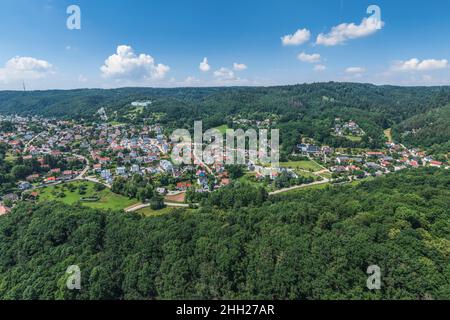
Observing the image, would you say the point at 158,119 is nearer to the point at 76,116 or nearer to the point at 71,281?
the point at 76,116

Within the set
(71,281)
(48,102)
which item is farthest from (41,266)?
(48,102)

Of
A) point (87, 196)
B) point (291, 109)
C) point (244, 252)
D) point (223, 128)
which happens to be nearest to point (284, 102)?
point (291, 109)

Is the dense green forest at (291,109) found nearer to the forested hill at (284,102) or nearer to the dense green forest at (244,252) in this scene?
the forested hill at (284,102)

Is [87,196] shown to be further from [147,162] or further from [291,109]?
[291,109]

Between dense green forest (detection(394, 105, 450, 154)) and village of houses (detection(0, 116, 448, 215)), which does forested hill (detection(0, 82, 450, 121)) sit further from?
village of houses (detection(0, 116, 448, 215))

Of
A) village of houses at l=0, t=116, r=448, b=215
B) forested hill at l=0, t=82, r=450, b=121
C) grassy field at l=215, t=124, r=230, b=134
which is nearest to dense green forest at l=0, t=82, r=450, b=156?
forested hill at l=0, t=82, r=450, b=121

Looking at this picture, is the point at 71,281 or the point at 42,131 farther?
the point at 42,131
